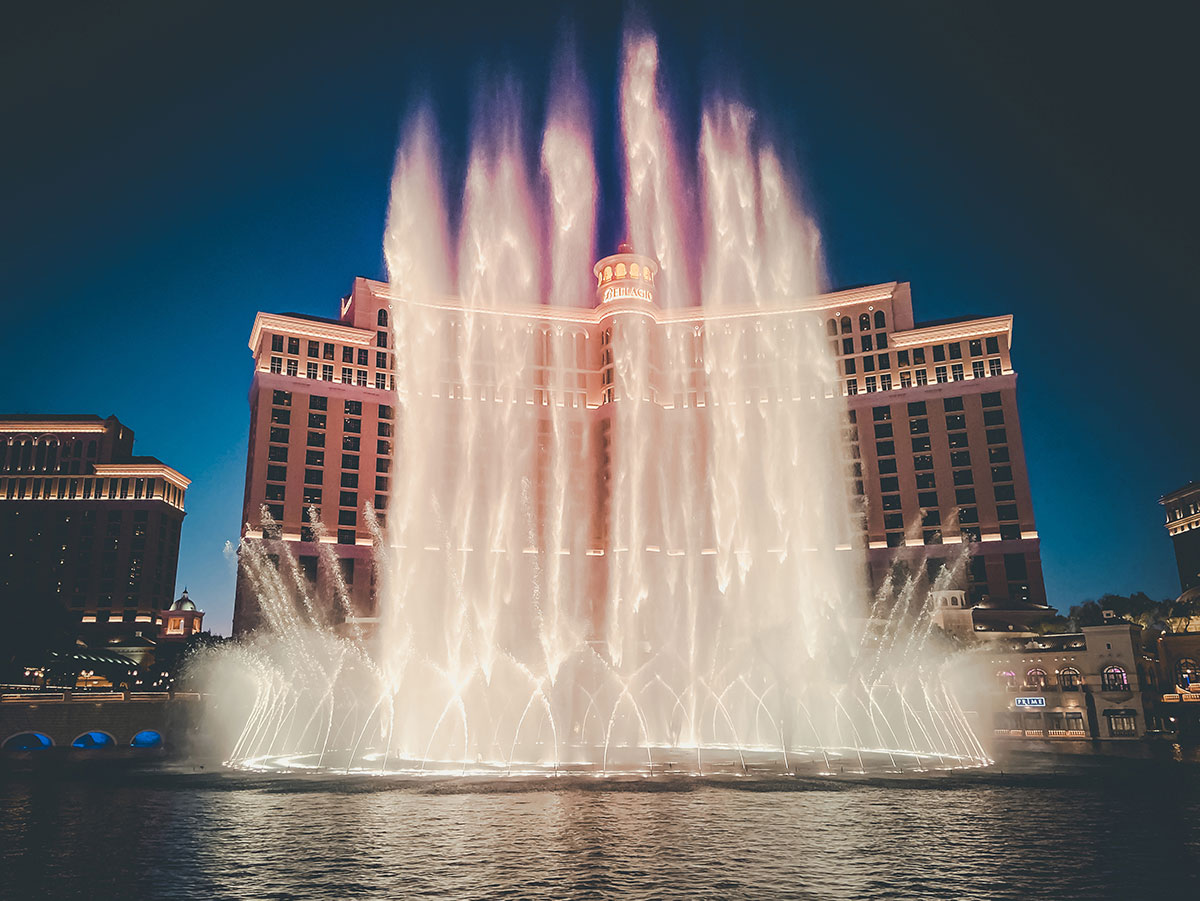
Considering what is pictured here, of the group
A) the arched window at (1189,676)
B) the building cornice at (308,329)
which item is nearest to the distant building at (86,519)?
the building cornice at (308,329)

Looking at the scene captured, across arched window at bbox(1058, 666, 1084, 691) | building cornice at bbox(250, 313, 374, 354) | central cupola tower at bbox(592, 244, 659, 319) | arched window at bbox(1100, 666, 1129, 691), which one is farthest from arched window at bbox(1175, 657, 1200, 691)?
building cornice at bbox(250, 313, 374, 354)

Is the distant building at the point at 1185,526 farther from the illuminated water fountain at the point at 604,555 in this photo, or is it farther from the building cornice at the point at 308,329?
the building cornice at the point at 308,329

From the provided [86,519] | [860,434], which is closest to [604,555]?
[860,434]

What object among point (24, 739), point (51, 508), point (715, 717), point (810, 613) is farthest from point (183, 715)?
point (51, 508)

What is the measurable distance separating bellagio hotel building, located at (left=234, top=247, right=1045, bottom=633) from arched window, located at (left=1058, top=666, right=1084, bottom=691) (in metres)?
26.2

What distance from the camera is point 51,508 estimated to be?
5497 inches

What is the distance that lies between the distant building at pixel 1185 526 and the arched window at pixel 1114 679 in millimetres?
96205

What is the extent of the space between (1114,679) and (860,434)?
47.2 meters

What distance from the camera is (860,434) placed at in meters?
108

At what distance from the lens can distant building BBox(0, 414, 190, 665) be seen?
446 ft

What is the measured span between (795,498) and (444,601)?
43.0m

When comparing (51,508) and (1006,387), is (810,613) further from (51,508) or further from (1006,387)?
(51,508)

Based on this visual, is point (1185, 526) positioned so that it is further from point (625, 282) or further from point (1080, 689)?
point (625, 282)

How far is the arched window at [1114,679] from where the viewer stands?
214 ft
